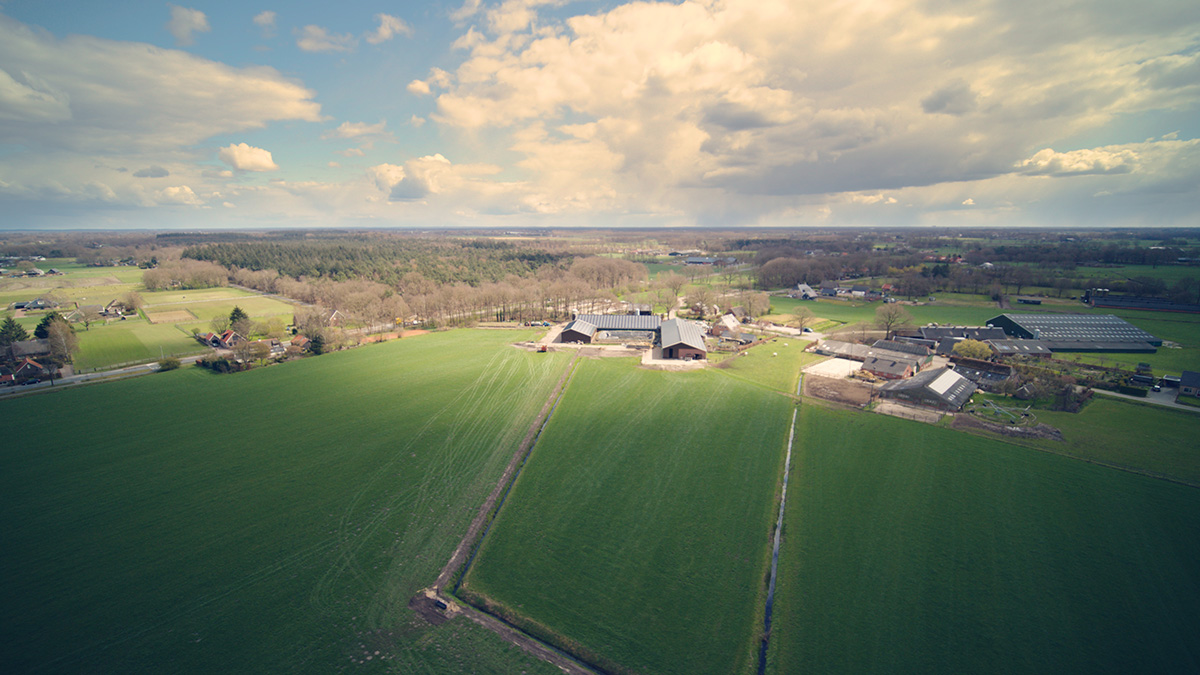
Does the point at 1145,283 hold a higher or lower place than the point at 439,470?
higher

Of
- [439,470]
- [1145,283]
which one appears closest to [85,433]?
[439,470]

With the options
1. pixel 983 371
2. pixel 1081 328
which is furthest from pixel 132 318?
pixel 1081 328

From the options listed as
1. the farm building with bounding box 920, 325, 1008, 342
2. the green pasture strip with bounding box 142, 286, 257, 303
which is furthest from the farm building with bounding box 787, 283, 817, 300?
the green pasture strip with bounding box 142, 286, 257, 303

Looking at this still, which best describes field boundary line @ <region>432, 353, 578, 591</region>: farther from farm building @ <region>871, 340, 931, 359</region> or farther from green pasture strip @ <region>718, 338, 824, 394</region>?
farm building @ <region>871, 340, 931, 359</region>

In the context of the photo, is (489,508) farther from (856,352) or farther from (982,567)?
(856,352)

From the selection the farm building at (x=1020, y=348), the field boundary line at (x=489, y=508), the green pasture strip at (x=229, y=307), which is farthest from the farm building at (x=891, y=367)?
the green pasture strip at (x=229, y=307)

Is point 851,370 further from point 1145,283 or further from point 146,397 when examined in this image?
point 1145,283

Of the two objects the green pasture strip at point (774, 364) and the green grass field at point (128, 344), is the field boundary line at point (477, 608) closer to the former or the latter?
the green pasture strip at point (774, 364)
